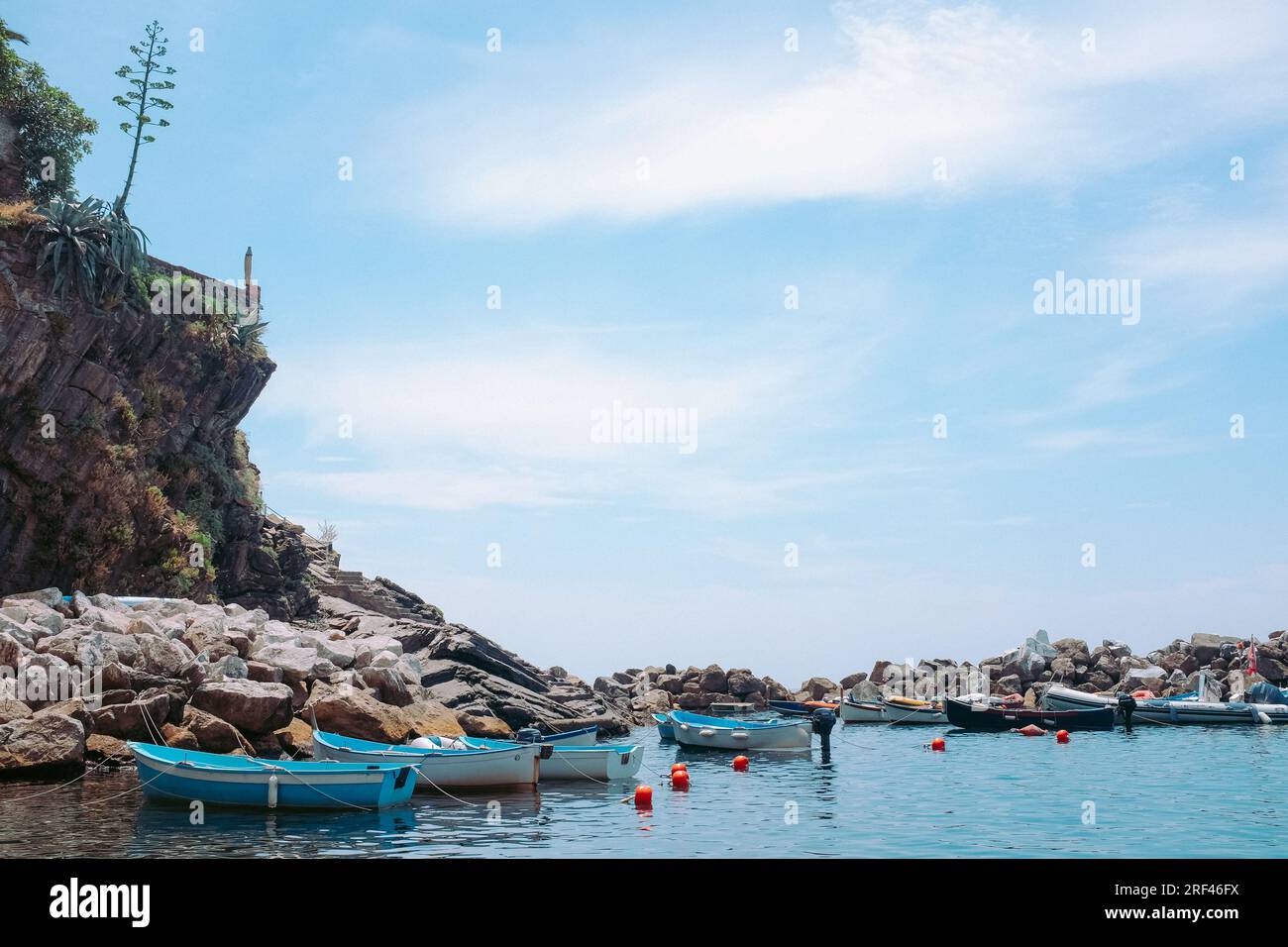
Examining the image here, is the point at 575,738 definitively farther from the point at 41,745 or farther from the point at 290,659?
the point at 41,745

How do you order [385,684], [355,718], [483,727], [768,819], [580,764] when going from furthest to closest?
[483,727] → [385,684] → [580,764] → [355,718] → [768,819]

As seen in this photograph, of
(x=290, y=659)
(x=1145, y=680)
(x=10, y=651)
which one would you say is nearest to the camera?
(x=10, y=651)

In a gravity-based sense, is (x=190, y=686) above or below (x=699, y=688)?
above

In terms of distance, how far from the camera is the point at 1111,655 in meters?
75.9

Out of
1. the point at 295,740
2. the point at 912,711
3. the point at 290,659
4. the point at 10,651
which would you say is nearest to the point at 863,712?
the point at 912,711

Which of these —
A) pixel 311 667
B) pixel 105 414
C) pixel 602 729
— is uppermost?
pixel 105 414

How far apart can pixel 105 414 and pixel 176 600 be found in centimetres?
901

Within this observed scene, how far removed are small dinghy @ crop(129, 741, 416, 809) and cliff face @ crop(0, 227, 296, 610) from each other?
1864 cm

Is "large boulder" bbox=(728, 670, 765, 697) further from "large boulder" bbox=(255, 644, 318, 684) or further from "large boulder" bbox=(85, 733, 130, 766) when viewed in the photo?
"large boulder" bbox=(85, 733, 130, 766)

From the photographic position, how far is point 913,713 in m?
62.6

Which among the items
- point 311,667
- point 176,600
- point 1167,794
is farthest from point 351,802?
point 1167,794

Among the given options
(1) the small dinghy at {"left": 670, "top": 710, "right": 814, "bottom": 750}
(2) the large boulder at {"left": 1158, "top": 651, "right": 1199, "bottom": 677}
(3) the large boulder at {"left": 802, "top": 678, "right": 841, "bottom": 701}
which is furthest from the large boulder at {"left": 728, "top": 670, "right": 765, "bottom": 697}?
(1) the small dinghy at {"left": 670, "top": 710, "right": 814, "bottom": 750}

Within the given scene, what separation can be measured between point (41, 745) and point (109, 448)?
18.3 meters
